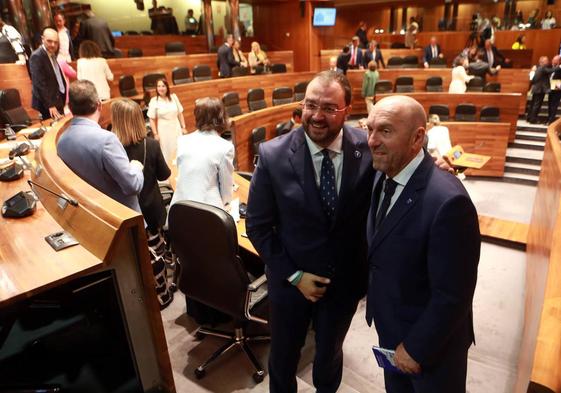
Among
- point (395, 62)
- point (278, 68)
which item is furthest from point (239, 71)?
point (395, 62)

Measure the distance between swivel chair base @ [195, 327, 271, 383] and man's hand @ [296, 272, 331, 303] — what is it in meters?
0.86

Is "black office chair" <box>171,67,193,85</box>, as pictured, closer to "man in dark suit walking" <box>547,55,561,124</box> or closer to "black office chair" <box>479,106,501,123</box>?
"black office chair" <box>479,106,501,123</box>

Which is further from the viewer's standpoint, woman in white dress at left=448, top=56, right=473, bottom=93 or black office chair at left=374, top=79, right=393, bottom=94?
black office chair at left=374, top=79, right=393, bottom=94

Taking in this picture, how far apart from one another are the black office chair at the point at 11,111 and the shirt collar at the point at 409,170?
3.83m

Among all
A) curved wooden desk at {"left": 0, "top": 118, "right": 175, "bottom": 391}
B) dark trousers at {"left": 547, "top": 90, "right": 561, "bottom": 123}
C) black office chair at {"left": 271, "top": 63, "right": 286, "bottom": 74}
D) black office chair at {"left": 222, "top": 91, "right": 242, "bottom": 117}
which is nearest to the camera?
curved wooden desk at {"left": 0, "top": 118, "right": 175, "bottom": 391}

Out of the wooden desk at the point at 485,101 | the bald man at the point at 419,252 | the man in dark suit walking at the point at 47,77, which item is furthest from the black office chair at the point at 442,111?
the bald man at the point at 419,252

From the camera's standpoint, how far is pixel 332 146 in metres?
1.63

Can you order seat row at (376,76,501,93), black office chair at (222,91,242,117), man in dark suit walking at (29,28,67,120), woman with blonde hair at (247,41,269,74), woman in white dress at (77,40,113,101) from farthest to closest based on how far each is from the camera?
1. seat row at (376,76,501,93)
2. woman with blonde hair at (247,41,269,74)
3. black office chair at (222,91,242,117)
4. woman in white dress at (77,40,113,101)
5. man in dark suit walking at (29,28,67,120)

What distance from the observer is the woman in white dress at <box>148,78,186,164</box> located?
4941 mm

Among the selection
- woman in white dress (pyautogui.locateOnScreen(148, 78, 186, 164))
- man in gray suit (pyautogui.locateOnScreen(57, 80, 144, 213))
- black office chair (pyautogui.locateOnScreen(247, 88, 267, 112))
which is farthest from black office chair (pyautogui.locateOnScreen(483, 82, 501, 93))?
man in gray suit (pyautogui.locateOnScreen(57, 80, 144, 213))

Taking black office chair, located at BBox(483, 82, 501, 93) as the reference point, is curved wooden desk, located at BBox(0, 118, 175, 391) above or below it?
above

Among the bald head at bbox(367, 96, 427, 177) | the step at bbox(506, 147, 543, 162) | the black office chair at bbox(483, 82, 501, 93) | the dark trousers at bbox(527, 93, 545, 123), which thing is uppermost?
the bald head at bbox(367, 96, 427, 177)

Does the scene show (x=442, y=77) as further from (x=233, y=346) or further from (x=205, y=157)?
(x=233, y=346)

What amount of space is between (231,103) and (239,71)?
1.52 meters
